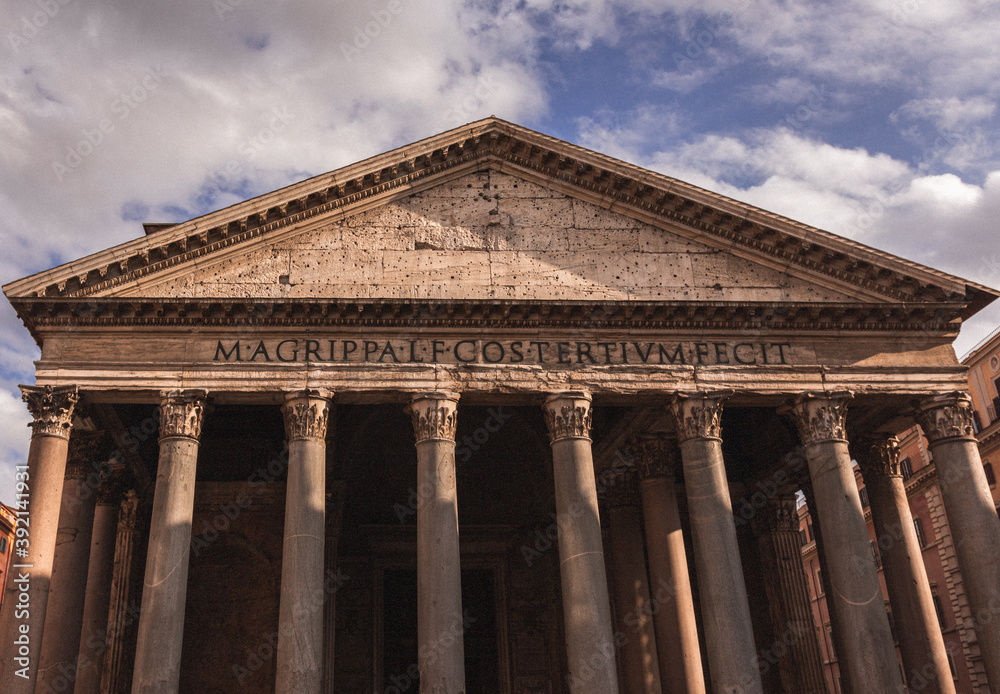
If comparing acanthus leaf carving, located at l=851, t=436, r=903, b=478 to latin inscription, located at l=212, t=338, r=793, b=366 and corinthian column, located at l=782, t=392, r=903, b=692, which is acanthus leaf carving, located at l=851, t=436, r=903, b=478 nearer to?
corinthian column, located at l=782, t=392, r=903, b=692

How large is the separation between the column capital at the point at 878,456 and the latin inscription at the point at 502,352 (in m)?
3.43

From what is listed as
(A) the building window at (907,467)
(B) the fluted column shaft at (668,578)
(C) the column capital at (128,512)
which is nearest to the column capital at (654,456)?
(B) the fluted column shaft at (668,578)

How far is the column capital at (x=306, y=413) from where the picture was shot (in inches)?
571

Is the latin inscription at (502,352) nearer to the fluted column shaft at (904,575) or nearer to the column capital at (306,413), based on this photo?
Result: the column capital at (306,413)

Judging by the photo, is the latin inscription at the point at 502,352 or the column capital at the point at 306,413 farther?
the latin inscription at the point at 502,352

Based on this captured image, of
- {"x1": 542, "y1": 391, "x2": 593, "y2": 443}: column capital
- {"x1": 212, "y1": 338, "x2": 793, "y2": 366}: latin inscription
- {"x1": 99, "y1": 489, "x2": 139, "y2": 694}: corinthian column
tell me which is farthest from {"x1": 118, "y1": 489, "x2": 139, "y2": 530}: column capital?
{"x1": 542, "y1": 391, "x2": 593, "y2": 443}: column capital

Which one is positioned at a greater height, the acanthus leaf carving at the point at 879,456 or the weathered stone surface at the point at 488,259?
the weathered stone surface at the point at 488,259

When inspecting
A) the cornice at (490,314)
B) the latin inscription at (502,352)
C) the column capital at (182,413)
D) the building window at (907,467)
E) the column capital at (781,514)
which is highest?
the building window at (907,467)

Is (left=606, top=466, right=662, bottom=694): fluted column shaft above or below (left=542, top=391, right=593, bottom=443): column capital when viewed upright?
below

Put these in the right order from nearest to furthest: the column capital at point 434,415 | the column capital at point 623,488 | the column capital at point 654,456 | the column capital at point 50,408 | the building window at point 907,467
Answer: the column capital at point 50,408 → the column capital at point 434,415 → the column capital at point 654,456 → the column capital at point 623,488 → the building window at point 907,467

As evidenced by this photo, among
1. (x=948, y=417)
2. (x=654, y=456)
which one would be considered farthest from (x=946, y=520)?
(x=654, y=456)

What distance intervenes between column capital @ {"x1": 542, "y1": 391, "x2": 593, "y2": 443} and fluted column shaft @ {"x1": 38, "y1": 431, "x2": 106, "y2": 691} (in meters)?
8.25

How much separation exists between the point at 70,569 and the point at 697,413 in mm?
11071

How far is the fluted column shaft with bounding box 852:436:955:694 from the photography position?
16.2 m
